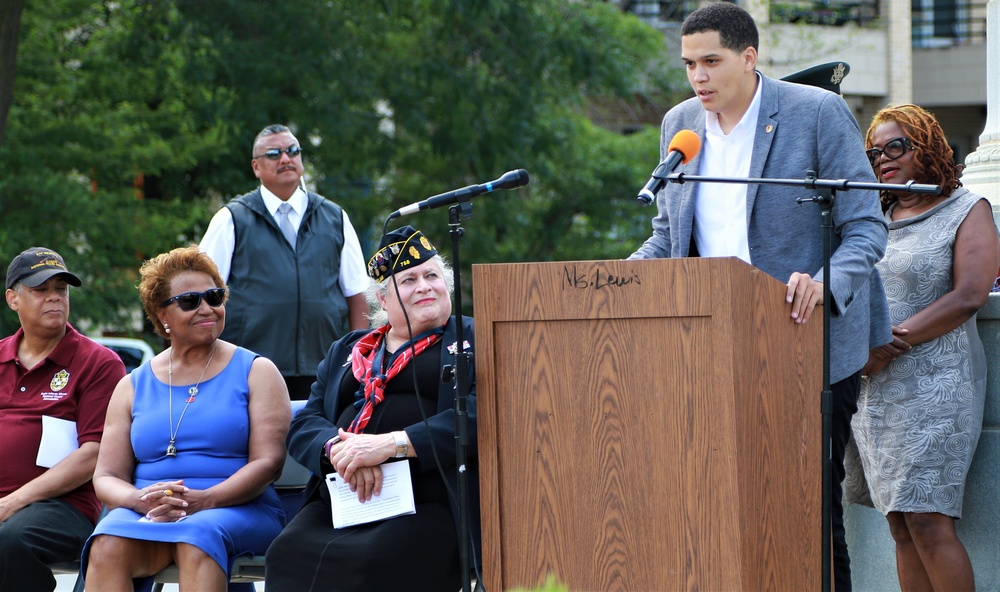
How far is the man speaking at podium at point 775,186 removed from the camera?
3.70 metres

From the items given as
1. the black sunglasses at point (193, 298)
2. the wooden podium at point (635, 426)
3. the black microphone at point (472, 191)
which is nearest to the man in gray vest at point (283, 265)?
the black sunglasses at point (193, 298)

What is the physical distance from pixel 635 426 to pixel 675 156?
0.85m

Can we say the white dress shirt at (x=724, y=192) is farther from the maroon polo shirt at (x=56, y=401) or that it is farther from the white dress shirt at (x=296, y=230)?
the white dress shirt at (x=296, y=230)

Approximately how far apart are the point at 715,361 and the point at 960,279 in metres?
1.77

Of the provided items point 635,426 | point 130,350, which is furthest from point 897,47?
point 635,426

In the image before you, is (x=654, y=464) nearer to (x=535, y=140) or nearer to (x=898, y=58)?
(x=535, y=140)

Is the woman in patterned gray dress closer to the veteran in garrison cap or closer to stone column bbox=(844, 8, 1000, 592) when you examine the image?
stone column bbox=(844, 8, 1000, 592)

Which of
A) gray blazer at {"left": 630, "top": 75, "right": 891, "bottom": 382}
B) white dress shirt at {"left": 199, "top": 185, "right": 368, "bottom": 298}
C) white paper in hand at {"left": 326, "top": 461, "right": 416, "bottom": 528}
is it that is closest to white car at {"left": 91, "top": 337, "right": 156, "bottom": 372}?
white dress shirt at {"left": 199, "top": 185, "right": 368, "bottom": 298}

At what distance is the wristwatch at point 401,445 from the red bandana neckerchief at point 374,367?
0.23m

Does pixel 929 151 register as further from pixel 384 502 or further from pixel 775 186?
pixel 384 502

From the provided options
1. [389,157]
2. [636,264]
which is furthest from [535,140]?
[636,264]

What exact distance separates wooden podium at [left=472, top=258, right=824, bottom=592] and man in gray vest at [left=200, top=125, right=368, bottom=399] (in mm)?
3124

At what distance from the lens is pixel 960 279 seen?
4.44 metres

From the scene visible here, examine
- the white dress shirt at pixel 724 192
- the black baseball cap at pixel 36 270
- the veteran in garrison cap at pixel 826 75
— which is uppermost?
the veteran in garrison cap at pixel 826 75
